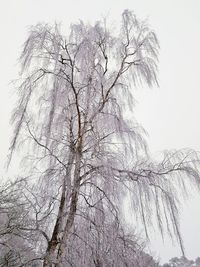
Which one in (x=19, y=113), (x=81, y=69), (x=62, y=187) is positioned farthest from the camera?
(x=81, y=69)

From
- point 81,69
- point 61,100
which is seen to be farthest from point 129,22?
point 61,100

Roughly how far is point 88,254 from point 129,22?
4672 millimetres

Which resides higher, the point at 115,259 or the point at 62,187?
the point at 62,187

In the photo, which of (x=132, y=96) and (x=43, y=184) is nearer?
(x=43, y=184)

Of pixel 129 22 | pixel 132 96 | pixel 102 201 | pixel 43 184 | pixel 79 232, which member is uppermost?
pixel 129 22

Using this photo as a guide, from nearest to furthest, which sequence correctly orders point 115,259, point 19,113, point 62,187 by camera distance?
point 115,259 < point 62,187 < point 19,113

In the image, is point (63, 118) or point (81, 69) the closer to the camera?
point (63, 118)

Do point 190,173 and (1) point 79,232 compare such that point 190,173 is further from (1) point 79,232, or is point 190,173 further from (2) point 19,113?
(2) point 19,113

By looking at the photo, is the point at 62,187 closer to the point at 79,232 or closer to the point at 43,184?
the point at 43,184

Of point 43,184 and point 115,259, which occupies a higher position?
point 43,184

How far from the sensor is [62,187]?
4.95 meters

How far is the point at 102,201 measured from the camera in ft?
15.6

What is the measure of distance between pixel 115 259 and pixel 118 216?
0.67 m

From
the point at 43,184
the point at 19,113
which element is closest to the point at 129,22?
the point at 19,113
